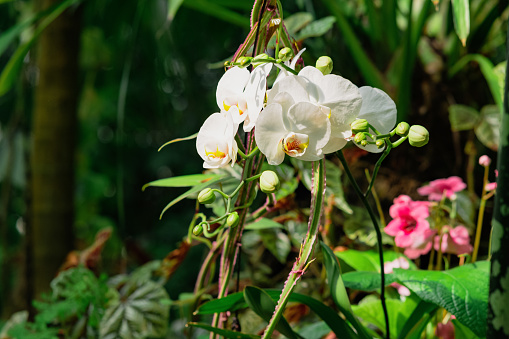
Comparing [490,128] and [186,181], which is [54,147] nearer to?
[186,181]

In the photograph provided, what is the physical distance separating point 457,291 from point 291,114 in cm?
25

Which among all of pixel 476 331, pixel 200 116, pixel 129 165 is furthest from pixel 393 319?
pixel 129 165

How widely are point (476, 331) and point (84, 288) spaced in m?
0.55

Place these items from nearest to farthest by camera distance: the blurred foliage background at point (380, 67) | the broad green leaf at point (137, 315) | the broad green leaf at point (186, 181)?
the broad green leaf at point (186, 181), the broad green leaf at point (137, 315), the blurred foliage background at point (380, 67)

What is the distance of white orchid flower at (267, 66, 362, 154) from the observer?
1.06ft

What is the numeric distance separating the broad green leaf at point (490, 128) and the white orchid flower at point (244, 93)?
545 mm

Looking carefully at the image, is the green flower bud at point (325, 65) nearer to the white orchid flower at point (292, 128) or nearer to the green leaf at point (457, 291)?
the white orchid flower at point (292, 128)

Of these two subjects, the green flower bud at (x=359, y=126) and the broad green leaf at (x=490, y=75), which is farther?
the broad green leaf at (x=490, y=75)

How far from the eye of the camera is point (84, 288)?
683 mm

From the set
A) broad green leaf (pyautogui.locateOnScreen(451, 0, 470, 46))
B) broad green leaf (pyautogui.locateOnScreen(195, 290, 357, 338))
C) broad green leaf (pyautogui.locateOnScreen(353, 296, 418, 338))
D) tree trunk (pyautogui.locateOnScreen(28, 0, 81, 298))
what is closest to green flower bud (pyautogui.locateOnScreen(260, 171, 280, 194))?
broad green leaf (pyautogui.locateOnScreen(195, 290, 357, 338))

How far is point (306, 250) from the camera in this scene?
33 cm

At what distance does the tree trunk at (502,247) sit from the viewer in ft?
0.97

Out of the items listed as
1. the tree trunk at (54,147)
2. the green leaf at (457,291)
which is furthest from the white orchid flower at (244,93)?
the tree trunk at (54,147)

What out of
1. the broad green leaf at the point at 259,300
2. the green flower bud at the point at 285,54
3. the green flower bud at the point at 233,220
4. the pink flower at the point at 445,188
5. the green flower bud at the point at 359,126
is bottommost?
the broad green leaf at the point at 259,300
